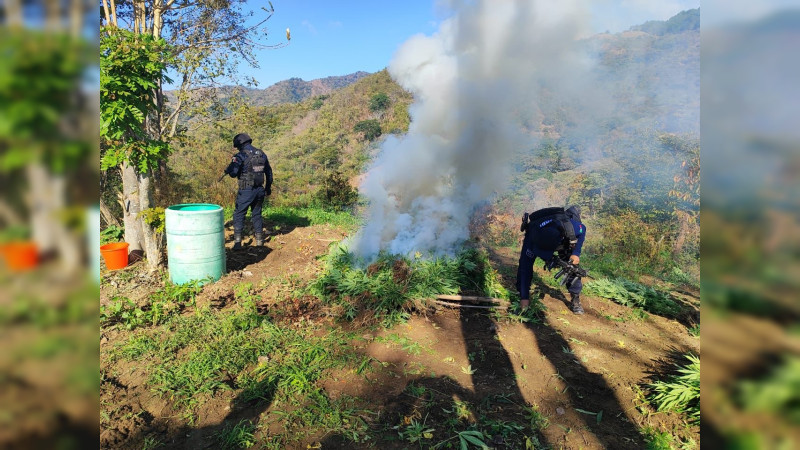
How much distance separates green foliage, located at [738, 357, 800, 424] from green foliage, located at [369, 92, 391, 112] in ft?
119

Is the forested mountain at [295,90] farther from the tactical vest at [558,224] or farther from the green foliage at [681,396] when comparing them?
the green foliage at [681,396]

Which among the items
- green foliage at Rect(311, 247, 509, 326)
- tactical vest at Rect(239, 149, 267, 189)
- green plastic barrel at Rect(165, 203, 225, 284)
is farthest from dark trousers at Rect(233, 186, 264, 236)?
green foliage at Rect(311, 247, 509, 326)

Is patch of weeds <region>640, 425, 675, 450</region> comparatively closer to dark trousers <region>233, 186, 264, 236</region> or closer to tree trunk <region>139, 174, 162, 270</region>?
dark trousers <region>233, 186, 264, 236</region>

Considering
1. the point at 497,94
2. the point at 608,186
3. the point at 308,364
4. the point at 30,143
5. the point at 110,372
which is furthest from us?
the point at 608,186

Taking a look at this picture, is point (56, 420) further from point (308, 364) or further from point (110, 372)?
point (110, 372)

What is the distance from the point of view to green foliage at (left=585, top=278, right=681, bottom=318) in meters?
6.64

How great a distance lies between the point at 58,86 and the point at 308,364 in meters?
4.32

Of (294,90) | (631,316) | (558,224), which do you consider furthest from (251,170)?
(294,90)

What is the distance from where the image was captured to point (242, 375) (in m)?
4.18

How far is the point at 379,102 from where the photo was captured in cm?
3625

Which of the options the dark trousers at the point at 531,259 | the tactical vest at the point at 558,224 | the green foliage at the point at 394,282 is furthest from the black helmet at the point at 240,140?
the dark trousers at the point at 531,259

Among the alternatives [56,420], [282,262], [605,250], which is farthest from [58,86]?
[605,250]

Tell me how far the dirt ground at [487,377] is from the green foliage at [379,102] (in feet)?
102

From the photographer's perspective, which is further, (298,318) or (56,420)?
(298,318)
